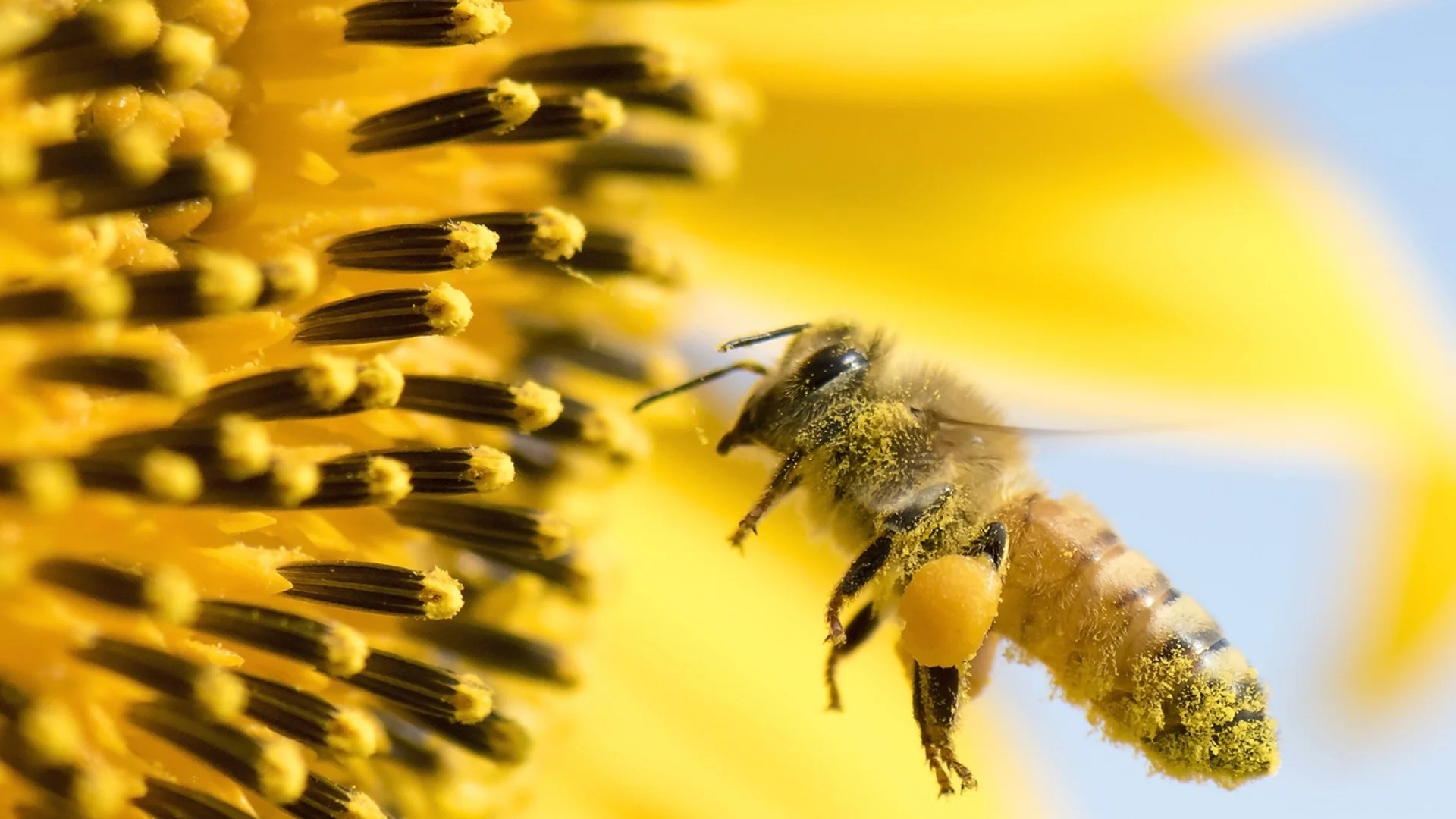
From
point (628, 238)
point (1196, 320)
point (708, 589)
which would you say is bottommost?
point (708, 589)

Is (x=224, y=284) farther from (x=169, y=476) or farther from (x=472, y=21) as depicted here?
(x=472, y=21)

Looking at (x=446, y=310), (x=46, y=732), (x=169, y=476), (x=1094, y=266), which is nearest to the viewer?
(x=46, y=732)

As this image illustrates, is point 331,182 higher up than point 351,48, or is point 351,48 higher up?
point 351,48

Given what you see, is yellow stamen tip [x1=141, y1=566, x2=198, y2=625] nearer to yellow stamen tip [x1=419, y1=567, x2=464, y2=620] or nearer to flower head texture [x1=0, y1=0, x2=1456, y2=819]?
flower head texture [x1=0, y1=0, x2=1456, y2=819]

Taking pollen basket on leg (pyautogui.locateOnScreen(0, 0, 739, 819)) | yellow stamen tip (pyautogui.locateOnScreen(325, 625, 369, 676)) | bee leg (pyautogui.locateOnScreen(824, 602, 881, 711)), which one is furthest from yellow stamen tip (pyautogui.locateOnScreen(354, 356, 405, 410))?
bee leg (pyautogui.locateOnScreen(824, 602, 881, 711))

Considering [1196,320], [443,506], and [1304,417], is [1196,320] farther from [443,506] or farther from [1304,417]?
[443,506]

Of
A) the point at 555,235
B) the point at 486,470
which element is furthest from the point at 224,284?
the point at 555,235

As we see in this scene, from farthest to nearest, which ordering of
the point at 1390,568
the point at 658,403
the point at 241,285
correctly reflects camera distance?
the point at 1390,568 < the point at 658,403 < the point at 241,285

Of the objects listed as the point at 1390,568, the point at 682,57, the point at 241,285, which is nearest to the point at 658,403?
the point at 682,57
